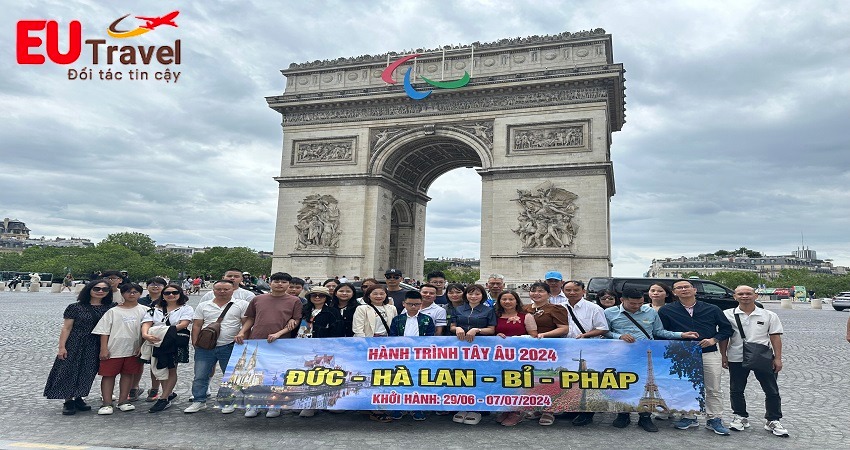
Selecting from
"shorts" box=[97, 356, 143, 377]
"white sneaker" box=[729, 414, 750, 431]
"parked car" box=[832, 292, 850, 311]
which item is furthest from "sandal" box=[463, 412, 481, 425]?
"parked car" box=[832, 292, 850, 311]

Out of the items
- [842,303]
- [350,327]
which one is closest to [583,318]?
[350,327]

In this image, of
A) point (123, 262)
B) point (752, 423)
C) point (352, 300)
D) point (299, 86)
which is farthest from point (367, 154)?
point (123, 262)

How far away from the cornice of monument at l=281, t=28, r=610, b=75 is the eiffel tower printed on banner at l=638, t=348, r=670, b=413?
21.7 meters

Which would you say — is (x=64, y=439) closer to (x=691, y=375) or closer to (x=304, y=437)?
(x=304, y=437)

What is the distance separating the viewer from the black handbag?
534 cm

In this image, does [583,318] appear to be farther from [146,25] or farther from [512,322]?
[146,25]

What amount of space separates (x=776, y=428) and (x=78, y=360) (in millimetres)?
7294

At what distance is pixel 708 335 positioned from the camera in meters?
5.54

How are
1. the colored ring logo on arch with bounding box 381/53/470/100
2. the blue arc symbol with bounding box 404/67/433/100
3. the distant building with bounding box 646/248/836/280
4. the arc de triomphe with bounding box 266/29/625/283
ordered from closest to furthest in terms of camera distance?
the arc de triomphe with bounding box 266/29/625/283, the colored ring logo on arch with bounding box 381/53/470/100, the blue arc symbol with bounding box 404/67/433/100, the distant building with bounding box 646/248/836/280

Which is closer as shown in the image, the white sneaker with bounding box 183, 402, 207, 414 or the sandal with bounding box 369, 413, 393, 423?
the sandal with bounding box 369, 413, 393, 423

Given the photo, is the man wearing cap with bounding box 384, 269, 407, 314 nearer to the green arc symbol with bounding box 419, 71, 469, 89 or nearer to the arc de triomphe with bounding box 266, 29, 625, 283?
the arc de triomphe with bounding box 266, 29, 625, 283

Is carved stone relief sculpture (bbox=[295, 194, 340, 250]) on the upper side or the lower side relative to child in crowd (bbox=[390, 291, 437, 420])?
upper

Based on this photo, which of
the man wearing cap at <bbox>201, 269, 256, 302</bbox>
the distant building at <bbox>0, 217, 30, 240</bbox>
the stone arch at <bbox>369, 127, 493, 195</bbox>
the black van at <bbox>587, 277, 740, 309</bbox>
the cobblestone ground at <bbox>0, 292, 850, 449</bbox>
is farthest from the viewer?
the distant building at <bbox>0, 217, 30, 240</bbox>

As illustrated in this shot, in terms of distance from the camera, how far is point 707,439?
16.9 ft
